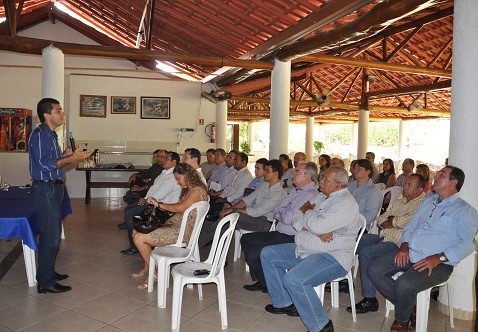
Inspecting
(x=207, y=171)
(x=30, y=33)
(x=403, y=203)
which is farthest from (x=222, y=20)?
(x=30, y=33)

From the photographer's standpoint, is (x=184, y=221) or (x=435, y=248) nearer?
(x=435, y=248)

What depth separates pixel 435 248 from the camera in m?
2.96

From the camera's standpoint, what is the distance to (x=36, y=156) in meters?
3.58

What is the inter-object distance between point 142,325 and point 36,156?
1.62 meters

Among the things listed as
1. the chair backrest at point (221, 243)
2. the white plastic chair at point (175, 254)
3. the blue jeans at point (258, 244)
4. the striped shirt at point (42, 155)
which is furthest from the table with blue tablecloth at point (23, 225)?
the blue jeans at point (258, 244)

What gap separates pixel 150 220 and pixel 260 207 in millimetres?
1191

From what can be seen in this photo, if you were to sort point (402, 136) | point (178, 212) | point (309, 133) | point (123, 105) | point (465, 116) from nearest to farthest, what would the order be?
point (465, 116) → point (178, 212) → point (123, 105) → point (309, 133) → point (402, 136)

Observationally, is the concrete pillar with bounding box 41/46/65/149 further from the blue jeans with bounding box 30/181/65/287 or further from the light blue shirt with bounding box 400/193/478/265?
the light blue shirt with bounding box 400/193/478/265

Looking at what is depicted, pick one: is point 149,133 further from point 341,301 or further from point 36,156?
point 341,301

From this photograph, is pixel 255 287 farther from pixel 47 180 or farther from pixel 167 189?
pixel 47 180

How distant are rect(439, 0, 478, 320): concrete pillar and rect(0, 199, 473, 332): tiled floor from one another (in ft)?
0.78

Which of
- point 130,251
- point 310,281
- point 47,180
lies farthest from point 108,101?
point 310,281

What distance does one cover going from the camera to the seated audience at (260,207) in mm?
4449

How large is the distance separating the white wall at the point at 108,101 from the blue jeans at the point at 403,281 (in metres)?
7.84
